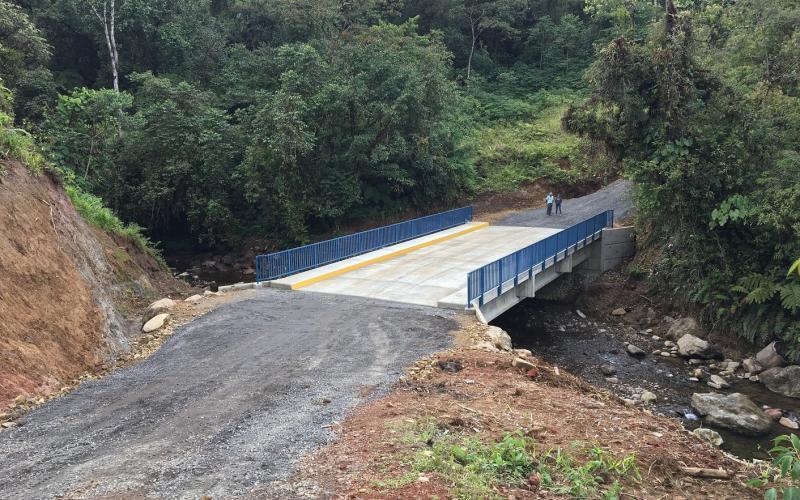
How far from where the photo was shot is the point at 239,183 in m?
29.3

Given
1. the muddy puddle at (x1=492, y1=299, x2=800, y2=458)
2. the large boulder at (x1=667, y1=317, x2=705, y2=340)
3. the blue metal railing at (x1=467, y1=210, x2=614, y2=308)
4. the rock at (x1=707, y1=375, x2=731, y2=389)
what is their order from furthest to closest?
the large boulder at (x1=667, y1=317, x2=705, y2=340), the rock at (x1=707, y1=375, x2=731, y2=389), the blue metal railing at (x1=467, y1=210, x2=614, y2=308), the muddy puddle at (x1=492, y1=299, x2=800, y2=458)

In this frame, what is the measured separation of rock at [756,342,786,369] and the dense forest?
49cm

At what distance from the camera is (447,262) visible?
62.8ft

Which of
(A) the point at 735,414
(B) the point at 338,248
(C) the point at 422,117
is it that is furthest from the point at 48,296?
(C) the point at 422,117

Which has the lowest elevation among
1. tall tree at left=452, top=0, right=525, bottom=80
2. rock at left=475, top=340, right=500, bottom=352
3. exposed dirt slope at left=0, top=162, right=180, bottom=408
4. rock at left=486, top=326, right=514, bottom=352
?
rock at left=486, top=326, right=514, bottom=352

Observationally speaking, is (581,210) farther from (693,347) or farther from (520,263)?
(520,263)

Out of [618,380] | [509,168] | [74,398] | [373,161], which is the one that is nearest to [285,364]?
[74,398]

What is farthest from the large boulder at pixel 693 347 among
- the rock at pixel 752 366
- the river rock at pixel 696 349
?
the rock at pixel 752 366

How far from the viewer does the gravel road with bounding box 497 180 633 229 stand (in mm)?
27922

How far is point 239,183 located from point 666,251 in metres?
20.3

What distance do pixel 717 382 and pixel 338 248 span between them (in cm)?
1178

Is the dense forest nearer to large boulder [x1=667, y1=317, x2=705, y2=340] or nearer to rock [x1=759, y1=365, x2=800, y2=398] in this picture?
large boulder [x1=667, y1=317, x2=705, y2=340]

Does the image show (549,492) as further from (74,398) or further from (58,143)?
(58,143)

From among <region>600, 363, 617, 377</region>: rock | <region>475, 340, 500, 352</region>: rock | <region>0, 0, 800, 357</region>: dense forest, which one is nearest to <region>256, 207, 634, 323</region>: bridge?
<region>475, 340, 500, 352</region>: rock
